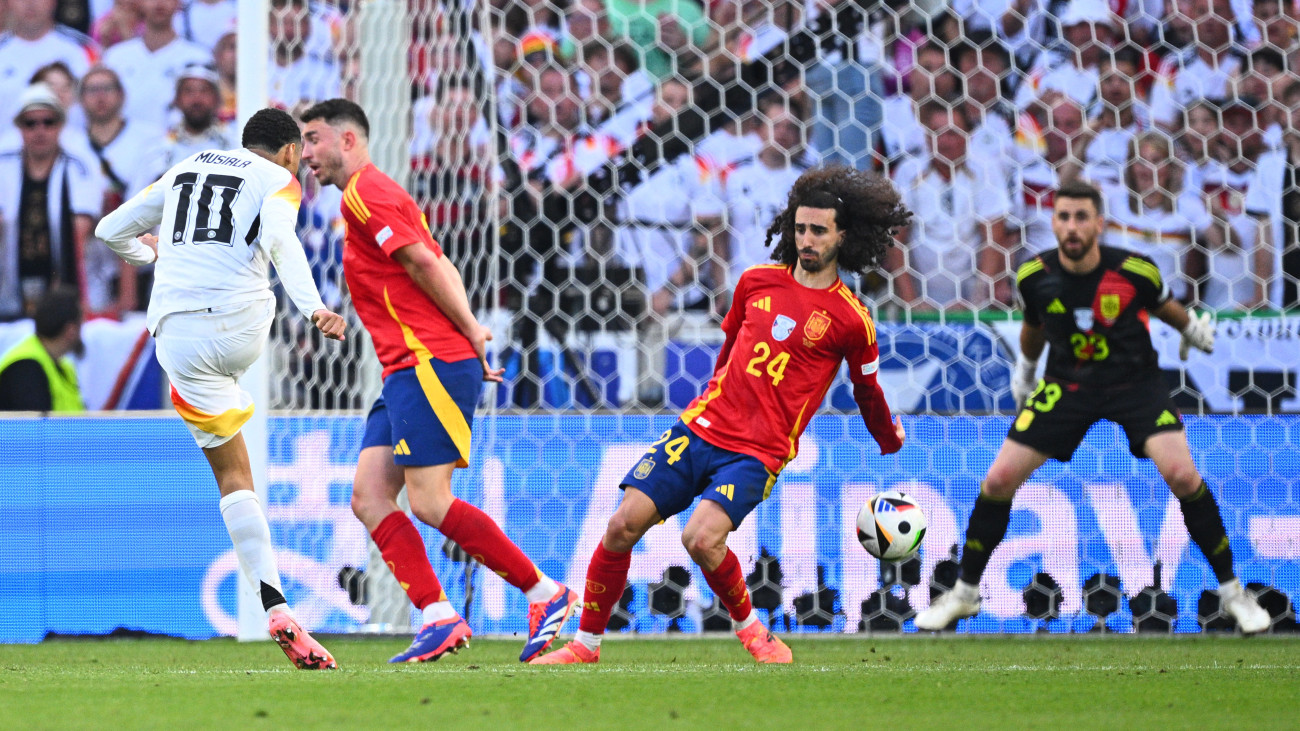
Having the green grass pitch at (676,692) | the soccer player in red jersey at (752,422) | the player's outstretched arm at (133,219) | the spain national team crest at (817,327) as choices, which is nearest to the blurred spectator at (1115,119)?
the green grass pitch at (676,692)

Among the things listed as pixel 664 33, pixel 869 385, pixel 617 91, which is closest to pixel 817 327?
pixel 869 385

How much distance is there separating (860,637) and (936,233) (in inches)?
92.5

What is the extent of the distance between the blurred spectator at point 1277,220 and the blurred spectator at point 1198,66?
0.33 meters

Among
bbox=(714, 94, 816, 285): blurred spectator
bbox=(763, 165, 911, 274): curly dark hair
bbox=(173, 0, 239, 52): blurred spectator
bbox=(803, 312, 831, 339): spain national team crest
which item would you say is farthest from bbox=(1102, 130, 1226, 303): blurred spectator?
bbox=(173, 0, 239, 52): blurred spectator

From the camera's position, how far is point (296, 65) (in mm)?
6770

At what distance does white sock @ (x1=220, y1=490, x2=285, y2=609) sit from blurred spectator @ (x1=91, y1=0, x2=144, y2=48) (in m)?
7.27

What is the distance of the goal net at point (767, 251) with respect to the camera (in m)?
5.95

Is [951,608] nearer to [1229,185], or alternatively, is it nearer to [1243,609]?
[1243,609]

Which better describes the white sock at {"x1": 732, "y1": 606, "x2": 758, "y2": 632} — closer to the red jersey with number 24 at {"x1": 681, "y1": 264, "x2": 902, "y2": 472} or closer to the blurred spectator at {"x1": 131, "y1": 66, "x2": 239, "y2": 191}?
the red jersey with number 24 at {"x1": 681, "y1": 264, "x2": 902, "y2": 472}

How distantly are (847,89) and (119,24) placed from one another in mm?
5779

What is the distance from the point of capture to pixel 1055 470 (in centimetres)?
597

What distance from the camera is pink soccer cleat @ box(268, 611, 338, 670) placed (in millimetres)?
3951

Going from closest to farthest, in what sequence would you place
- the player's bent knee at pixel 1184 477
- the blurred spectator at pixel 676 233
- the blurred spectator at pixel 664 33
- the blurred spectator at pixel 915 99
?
the player's bent knee at pixel 1184 477 < the blurred spectator at pixel 676 233 < the blurred spectator at pixel 915 99 < the blurred spectator at pixel 664 33

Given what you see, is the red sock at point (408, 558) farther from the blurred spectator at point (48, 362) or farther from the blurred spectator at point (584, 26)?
the blurred spectator at point (584, 26)
